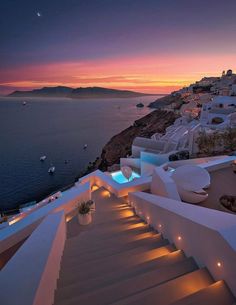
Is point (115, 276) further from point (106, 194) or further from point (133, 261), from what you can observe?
point (106, 194)

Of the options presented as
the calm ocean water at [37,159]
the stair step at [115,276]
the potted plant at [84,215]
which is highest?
the stair step at [115,276]

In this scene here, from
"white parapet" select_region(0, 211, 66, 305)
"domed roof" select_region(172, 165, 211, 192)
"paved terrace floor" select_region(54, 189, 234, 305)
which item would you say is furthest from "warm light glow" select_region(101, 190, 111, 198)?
"white parapet" select_region(0, 211, 66, 305)

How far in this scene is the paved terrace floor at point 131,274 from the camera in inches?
92.7

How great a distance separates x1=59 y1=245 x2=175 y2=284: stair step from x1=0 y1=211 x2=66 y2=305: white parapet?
0.71ft

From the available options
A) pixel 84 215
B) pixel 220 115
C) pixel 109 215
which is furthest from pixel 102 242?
pixel 220 115

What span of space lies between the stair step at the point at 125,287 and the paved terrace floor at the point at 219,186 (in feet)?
11.3

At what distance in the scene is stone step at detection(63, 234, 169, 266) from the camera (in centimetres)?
374

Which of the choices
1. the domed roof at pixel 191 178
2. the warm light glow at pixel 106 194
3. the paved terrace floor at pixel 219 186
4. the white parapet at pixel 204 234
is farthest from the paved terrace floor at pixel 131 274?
the warm light glow at pixel 106 194

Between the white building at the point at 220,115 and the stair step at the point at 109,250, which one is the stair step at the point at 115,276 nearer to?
the stair step at the point at 109,250

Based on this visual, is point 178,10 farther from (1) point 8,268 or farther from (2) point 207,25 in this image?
(1) point 8,268

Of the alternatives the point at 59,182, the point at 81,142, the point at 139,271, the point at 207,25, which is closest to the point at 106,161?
the point at 59,182

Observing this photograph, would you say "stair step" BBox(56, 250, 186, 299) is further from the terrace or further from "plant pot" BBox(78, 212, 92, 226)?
"plant pot" BBox(78, 212, 92, 226)

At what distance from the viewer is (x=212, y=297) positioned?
2.27m

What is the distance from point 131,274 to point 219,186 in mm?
5227
